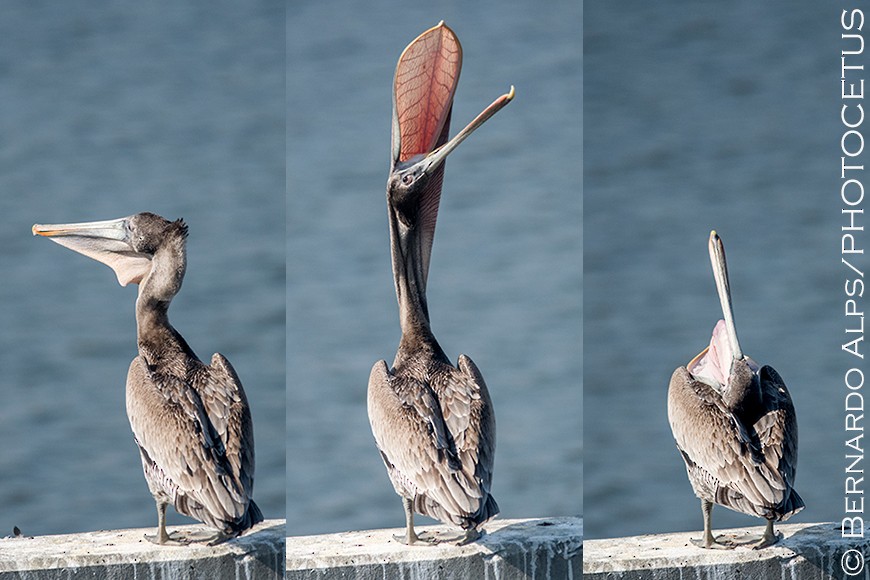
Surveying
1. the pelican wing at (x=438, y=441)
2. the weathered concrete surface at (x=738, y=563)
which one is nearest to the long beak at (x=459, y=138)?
the pelican wing at (x=438, y=441)

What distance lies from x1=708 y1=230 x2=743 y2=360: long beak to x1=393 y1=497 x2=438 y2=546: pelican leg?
1.41 m

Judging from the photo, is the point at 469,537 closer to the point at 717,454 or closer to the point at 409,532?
the point at 409,532

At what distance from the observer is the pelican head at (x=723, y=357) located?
5.45m

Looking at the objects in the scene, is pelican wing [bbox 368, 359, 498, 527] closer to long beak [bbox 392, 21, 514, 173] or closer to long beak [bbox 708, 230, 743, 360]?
long beak [bbox 392, 21, 514, 173]

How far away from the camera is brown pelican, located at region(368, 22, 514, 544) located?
5.12 m

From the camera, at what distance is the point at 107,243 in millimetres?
5328

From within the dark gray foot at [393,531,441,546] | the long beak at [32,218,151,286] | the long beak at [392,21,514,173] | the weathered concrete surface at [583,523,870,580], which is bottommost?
the weathered concrete surface at [583,523,870,580]

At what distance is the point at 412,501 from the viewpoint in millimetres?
5219

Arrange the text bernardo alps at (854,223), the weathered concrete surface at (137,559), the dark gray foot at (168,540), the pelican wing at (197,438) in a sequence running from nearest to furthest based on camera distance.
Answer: the pelican wing at (197,438) → the weathered concrete surface at (137,559) → the dark gray foot at (168,540) → the text bernardo alps at (854,223)

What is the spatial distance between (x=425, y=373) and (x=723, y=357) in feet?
4.05

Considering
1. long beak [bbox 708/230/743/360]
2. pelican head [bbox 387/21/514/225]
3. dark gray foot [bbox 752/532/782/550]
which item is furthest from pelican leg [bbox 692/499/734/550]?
pelican head [bbox 387/21/514/225]

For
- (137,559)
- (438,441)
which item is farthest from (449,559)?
(137,559)

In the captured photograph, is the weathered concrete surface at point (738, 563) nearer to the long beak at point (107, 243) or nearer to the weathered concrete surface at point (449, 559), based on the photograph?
the weathered concrete surface at point (449, 559)

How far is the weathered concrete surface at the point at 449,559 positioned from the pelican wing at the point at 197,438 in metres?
0.49
